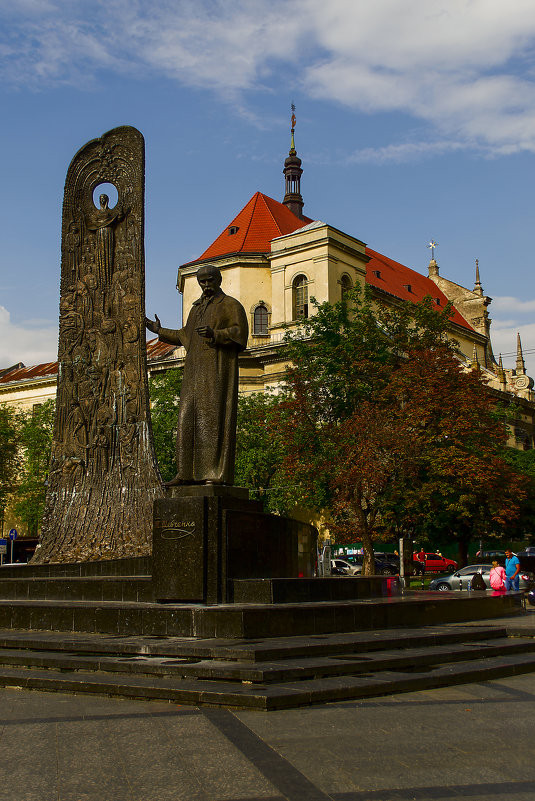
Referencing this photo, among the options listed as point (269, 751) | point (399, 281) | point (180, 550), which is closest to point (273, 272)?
point (399, 281)

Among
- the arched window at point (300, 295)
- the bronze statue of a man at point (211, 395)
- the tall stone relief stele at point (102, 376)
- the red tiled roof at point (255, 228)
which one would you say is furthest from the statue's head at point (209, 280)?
the red tiled roof at point (255, 228)

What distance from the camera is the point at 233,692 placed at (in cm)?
674

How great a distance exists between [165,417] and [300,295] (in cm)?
1531

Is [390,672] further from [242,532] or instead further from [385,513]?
[385,513]

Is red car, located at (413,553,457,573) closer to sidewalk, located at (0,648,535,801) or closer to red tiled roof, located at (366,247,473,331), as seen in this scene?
red tiled roof, located at (366,247,473,331)

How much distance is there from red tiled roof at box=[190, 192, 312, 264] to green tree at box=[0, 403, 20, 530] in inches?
678

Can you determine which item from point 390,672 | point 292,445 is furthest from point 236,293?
point 390,672

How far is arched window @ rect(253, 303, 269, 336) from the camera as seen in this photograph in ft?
179

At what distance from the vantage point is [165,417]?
1636 inches

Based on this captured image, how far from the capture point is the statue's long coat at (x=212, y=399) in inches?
444

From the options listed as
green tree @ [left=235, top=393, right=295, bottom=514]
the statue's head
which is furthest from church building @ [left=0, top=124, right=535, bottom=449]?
the statue's head

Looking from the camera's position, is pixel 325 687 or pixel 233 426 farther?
pixel 233 426

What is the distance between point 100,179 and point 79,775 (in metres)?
13.9

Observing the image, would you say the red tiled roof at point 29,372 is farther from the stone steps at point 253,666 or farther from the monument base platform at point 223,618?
the stone steps at point 253,666
